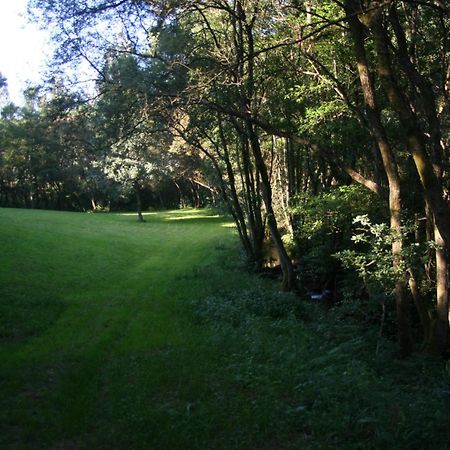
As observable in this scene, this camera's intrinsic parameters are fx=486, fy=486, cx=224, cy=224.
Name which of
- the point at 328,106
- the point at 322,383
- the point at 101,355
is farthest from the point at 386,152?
the point at 101,355

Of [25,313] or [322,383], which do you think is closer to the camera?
[322,383]

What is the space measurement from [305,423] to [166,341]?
4.55 m

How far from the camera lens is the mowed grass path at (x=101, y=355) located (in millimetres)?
6109

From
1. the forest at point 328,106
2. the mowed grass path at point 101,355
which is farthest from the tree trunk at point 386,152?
the mowed grass path at point 101,355

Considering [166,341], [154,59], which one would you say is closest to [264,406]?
[166,341]

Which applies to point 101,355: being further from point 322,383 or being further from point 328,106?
point 328,106

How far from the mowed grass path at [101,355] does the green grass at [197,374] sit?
0.03m

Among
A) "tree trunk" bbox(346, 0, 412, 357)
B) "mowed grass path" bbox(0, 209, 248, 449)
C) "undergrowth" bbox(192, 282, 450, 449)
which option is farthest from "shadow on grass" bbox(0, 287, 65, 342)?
"tree trunk" bbox(346, 0, 412, 357)

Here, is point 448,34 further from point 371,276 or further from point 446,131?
point 371,276

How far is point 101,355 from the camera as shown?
9.12 metres

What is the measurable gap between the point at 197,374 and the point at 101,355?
2165mm

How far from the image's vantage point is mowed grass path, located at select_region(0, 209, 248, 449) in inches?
241

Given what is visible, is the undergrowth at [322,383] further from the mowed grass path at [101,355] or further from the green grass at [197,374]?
the mowed grass path at [101,355]

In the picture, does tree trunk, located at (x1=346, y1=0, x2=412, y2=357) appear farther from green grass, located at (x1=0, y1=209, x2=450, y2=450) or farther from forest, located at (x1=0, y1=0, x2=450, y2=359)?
green grass, located at (x1=0, y1=209, x2=450, y2=450)
